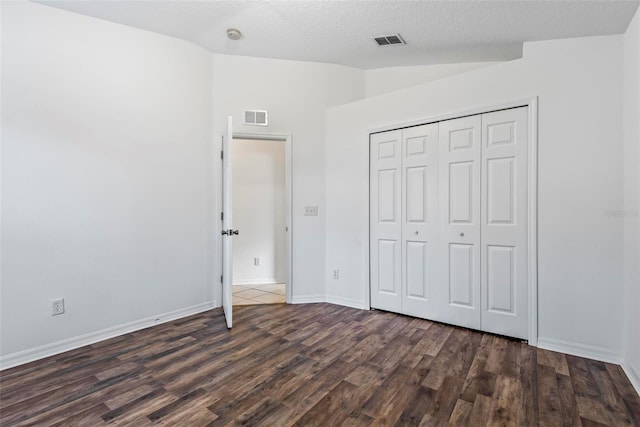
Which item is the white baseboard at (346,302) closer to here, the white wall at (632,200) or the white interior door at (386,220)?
the white interior door at (386,220)

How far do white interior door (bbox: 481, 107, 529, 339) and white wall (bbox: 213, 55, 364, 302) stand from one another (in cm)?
→ 171

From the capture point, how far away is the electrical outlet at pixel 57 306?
243cm

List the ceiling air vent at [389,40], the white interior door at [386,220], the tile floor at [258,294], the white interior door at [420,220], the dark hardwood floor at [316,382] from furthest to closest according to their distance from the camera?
1. the tile floor at [258,294]
2. the white interior door at [386,220]
3. the white interior door at [420,220]
4. the ceiling air vent at [389,40]
5. the dark hardwood floor at [316,382]

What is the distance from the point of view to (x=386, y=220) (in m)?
3.36

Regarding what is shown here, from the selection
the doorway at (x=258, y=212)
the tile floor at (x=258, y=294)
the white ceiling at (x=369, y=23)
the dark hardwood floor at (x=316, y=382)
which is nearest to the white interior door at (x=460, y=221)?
the dark hardwood floor at (x=316, y=382)

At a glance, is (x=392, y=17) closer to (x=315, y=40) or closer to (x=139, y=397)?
(x=315, y=40)

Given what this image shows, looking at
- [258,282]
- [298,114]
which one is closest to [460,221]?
[298,114]

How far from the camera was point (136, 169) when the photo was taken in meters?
2.91

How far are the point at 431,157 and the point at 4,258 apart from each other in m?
3.52

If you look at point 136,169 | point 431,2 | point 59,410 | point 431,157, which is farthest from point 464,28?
point 59,410

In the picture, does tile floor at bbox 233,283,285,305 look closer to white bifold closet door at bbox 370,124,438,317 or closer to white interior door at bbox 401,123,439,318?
white bifold closet door at bbox 370,124,438,317

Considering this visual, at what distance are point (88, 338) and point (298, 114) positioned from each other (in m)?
2.97

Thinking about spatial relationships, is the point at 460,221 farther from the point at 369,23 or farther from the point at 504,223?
the point at 369,23

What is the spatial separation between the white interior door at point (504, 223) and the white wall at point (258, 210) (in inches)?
111
